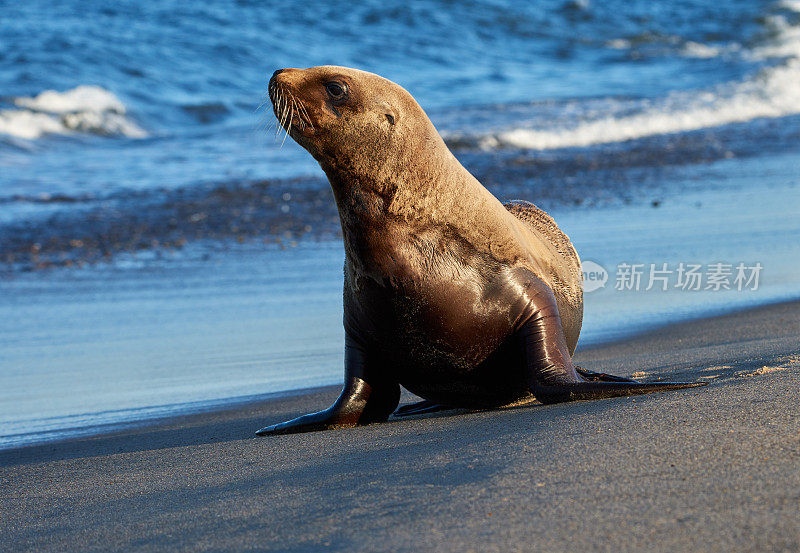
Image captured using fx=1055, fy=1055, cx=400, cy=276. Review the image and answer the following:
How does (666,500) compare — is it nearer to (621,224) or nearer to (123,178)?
(621,224)

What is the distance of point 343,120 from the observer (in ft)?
13.4

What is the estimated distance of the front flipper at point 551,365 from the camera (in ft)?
12.8

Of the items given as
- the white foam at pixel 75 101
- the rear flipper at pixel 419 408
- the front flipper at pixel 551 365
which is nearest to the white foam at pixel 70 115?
the white foam at pixel 75 101

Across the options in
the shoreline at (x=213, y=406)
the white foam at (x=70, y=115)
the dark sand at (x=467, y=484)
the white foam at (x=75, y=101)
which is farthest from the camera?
the white foam at (x=75, y=101)

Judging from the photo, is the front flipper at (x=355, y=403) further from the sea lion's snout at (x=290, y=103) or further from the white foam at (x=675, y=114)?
the white foam at (x=675, y=114)

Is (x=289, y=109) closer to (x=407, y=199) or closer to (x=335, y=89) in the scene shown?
(x=335, y=89)

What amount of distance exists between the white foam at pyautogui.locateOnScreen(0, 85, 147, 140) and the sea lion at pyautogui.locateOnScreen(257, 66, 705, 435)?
14.2 metres

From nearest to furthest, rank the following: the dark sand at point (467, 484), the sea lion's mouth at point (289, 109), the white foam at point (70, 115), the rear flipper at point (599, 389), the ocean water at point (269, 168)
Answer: the dark sand at point (467, 484) → the rear flipper at point (599, 389) → the sea lion's mouth at point (289, 109) → the ocean water at point (269, 168) → the white foam at point (70, 115)

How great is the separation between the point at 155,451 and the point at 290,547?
182cm

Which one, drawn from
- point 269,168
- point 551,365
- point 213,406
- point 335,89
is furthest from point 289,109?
point 269,168

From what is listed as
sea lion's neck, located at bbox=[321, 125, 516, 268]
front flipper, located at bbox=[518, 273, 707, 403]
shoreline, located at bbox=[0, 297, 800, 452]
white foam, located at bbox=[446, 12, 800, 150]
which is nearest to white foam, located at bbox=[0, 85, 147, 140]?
white foam, located at bbox=[446, 12, 800, 150]

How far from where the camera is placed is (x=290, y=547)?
2445 mm

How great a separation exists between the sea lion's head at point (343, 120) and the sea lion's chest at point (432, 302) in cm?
35

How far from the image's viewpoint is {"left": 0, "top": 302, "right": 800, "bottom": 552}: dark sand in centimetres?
232
